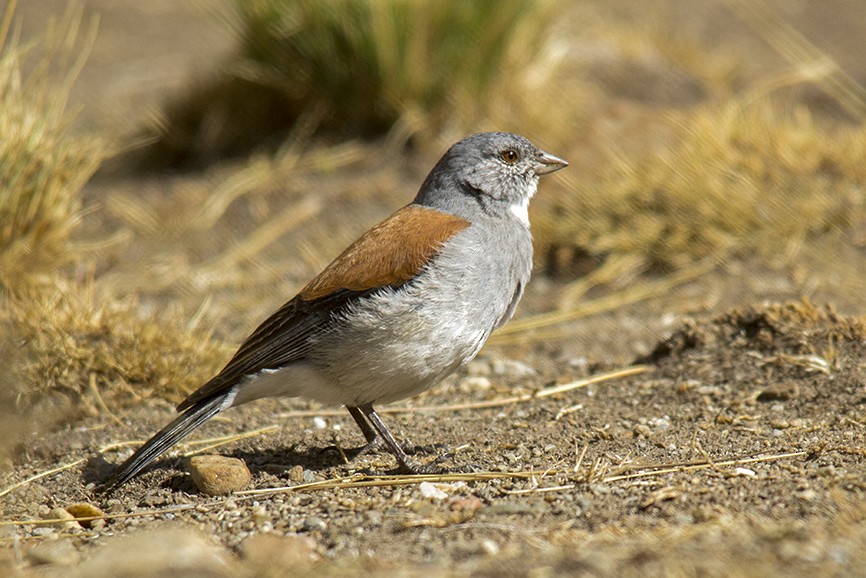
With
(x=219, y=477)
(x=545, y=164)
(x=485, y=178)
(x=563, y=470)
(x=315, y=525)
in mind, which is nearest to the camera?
(x=315, y=525)

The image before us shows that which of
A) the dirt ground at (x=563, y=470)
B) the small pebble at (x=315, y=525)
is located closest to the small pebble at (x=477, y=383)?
the dirt ground at (x=563, y=470)

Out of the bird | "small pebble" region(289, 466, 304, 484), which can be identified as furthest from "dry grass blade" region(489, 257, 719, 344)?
"small pebble" region(289, 466, 304, 484)

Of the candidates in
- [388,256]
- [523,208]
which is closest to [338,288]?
[388,256]

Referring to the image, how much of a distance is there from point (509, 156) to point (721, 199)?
8.54 feet

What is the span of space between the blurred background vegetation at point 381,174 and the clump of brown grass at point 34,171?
14 millimetres

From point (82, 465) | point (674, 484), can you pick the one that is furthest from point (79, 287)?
point (674, 484)

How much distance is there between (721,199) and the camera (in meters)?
7.13

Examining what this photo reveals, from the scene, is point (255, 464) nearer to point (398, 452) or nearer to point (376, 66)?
point (398, 452)

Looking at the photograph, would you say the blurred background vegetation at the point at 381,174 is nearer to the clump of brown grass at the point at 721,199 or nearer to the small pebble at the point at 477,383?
the clump of brown grass at the point at 721,199

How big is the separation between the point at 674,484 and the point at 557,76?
5.89 metres

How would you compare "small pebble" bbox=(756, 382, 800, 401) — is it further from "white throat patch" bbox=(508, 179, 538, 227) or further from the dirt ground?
"white throat patch" bbox=(508, 179, 538, 227)

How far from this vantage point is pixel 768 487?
3.72 meters

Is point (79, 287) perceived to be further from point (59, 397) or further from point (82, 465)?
point (82, 465)

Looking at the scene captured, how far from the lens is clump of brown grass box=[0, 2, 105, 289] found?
5.61 meters
